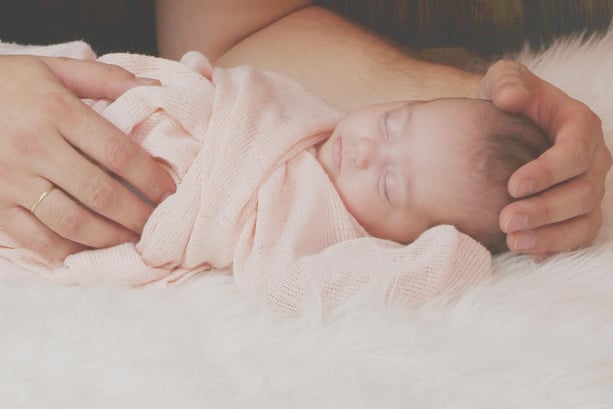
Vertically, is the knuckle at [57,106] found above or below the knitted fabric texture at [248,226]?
above

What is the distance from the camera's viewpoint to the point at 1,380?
25.8 inches

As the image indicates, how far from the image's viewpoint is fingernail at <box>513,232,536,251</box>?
0.81 metres

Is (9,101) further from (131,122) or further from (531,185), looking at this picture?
(531,185)

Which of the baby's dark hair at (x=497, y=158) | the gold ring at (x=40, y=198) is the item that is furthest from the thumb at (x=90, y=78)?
the baby's dark hair at (x=497, y=158)

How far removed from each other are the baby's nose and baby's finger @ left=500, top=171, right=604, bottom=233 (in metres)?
0.19

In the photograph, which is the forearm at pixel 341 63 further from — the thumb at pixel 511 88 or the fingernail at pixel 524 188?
the fingernail at pixel 524 188

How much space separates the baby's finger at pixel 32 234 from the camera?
2.76ft

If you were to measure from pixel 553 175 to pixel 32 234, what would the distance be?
0.60m

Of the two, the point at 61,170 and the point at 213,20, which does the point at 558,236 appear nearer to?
the point at 61,170

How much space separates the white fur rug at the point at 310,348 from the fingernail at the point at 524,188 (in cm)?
10

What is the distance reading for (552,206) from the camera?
2.63 feet

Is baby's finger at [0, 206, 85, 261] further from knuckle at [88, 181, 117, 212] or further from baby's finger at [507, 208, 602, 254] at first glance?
baby's finger at [507, 208, 602, 254]

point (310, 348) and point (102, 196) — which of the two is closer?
point (310, 348)

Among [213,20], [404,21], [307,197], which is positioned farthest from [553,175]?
[404,21]
